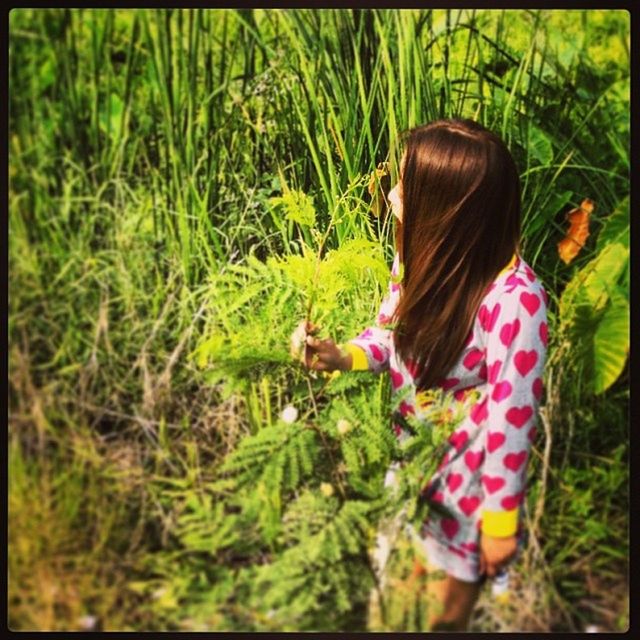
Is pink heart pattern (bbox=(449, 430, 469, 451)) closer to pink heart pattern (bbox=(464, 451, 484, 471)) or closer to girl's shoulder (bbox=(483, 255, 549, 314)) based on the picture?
pink heart pattern (bbox=(464, 451, 484, 471))

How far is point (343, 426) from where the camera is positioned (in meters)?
1.83

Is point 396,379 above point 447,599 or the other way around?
above

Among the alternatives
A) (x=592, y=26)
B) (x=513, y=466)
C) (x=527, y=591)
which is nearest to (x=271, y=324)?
(x=513, y=466)

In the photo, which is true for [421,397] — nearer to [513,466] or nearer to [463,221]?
[513,466]

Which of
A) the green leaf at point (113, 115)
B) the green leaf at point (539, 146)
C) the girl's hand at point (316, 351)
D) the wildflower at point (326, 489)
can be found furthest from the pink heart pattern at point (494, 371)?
the green leaf at point (113, 115)

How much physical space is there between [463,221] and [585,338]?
476mm

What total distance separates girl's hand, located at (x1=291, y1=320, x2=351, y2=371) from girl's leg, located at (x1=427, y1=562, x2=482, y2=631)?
1.70 ft

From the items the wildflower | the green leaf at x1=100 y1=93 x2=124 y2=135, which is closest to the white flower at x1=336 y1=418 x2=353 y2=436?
the wildflower

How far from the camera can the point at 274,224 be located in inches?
73.5

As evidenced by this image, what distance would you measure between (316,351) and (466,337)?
352 mm

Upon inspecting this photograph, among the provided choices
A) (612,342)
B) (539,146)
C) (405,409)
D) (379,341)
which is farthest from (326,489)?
(539,146)

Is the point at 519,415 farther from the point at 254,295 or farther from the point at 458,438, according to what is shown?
the point at 254,295

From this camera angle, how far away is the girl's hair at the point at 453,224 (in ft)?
5.51

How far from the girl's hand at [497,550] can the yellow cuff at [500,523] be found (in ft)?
0.04
